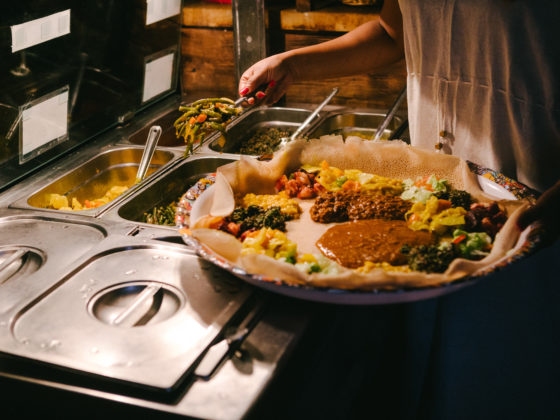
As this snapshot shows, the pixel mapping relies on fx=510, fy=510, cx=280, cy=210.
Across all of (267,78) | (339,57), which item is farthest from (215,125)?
(339,57)

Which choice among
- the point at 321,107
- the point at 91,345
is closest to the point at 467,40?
the point at 321,107

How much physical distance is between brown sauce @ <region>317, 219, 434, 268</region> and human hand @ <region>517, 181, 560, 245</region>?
Result: 0.35 metres

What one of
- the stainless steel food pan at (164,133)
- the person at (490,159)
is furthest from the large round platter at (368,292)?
the stainless steel food pan at (164,133)

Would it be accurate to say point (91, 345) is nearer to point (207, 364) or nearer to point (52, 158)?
point (207, 364)

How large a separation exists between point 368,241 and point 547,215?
1.94 ft

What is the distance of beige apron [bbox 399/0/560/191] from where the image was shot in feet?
6.36

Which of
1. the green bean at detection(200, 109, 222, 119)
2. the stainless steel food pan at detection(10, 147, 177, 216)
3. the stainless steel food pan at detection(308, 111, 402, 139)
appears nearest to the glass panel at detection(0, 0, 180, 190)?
the stainless steel food pan at detection(10, 147, 177, 216)

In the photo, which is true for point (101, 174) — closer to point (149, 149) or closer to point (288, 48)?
point (149, 149)

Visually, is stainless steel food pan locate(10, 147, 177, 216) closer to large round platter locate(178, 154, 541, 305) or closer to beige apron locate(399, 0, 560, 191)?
large round platter locate(178, 154, 541, 305)

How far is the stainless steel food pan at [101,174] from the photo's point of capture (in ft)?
8.74

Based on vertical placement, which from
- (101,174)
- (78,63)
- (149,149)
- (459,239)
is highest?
(78,63)

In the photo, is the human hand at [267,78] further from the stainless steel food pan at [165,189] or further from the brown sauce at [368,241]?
the brown sauce at [368,241]

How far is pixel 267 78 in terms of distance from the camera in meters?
2.53

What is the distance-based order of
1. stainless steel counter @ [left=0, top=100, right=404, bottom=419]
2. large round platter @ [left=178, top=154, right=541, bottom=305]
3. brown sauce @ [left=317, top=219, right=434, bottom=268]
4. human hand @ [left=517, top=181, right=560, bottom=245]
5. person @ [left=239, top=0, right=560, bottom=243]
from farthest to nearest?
person @ [left=239, top=0, right=560, bottom=243], brown sauce @ [left=317, top=219, right=434, bottom=268], human hand @ [left=517, top=181, right=560, bottom=245], large round platter @ [left=178, top=154, right=541, bottom=305], stainless steel counter @ [left=0, top=100, right=404, bottom=419]
